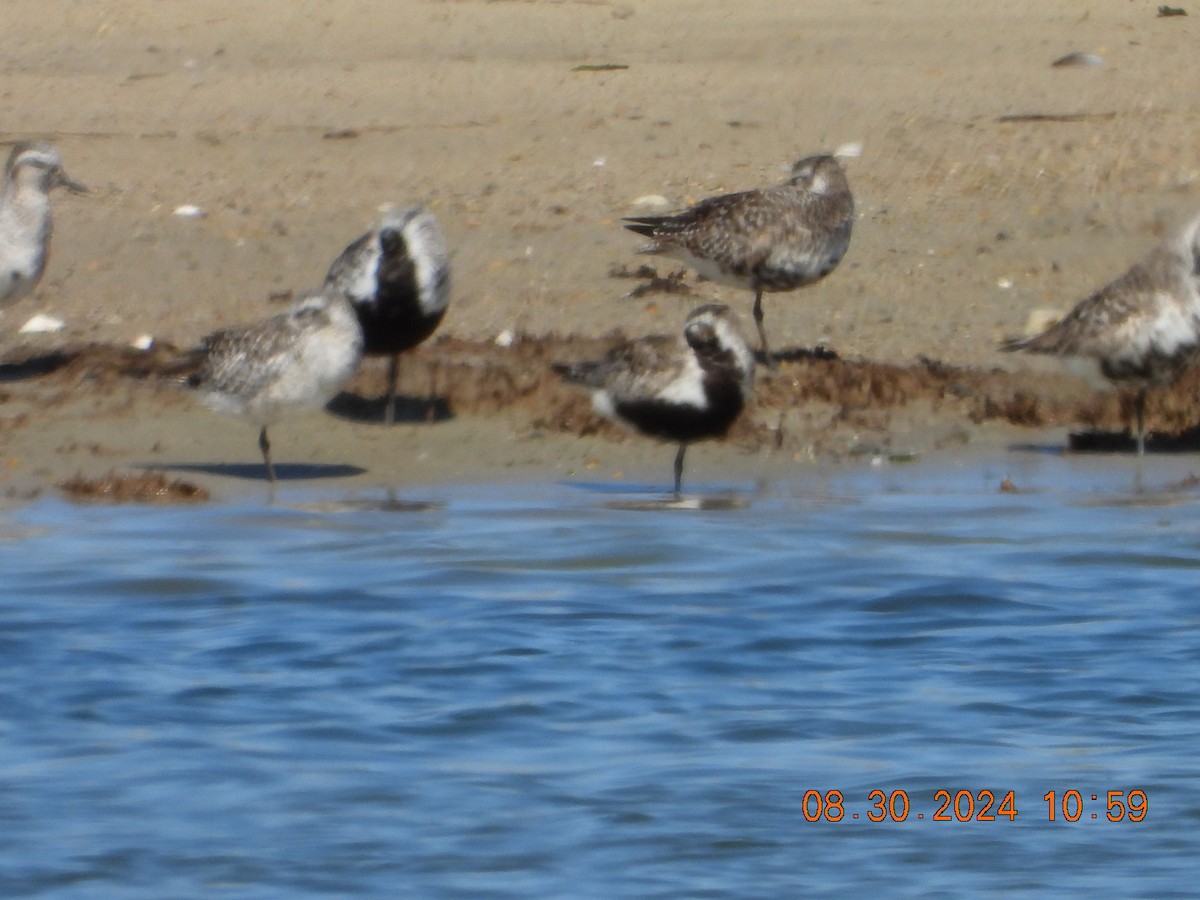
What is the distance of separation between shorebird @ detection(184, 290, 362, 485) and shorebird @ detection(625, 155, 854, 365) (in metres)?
2.60

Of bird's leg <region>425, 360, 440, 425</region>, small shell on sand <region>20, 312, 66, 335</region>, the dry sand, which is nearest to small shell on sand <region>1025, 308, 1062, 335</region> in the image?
the dry sand

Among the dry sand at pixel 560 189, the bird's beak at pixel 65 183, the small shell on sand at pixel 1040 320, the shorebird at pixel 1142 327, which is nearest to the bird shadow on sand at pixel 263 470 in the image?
the dry sand at pixel 560 189

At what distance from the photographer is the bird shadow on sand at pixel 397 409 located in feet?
39.7

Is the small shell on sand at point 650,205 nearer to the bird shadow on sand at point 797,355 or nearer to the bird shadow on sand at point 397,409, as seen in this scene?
the bird shadow on sand at point 797,355

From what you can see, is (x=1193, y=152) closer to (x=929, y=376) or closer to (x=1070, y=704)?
(x=929, y=376)

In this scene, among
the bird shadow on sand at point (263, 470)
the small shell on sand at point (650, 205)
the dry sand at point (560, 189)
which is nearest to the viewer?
the bird shadow on sand at point (263, 470)

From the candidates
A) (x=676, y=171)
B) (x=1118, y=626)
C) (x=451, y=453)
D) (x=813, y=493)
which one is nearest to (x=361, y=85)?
(x=676, y=171)

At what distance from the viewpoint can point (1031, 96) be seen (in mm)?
17578

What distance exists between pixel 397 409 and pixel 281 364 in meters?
1.53

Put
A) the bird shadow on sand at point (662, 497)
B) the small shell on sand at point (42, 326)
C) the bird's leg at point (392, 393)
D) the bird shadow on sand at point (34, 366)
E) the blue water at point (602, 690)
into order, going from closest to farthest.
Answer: the blue water at point (602, 690), the bird shadow on sand at point (662, 497), the bird's leg at point (392, 393), the bird shadow on sand at point (34, 366), the small shell on sand at point (42, 326)

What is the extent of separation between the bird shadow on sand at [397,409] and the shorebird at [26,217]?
6.11 feet

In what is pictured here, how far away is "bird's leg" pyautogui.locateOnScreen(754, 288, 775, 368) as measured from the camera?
41.4 feet

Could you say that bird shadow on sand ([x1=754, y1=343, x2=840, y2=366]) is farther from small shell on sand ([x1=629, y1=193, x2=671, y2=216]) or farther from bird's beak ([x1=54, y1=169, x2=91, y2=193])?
bird's beak ([x1=54, y1=169, x2=91, y2=193])

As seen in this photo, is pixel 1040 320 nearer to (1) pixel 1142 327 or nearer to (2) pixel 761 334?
(2) pixel 761 334
